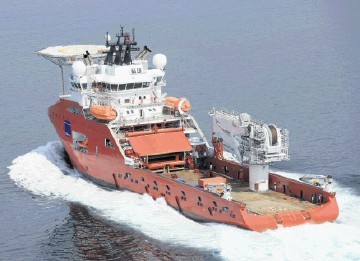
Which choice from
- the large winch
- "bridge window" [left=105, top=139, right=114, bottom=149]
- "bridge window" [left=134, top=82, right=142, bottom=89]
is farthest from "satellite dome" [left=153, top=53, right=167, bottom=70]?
the large winch

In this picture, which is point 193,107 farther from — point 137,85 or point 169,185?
point 169,185

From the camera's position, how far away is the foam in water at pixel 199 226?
127 feet

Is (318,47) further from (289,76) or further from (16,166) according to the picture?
(16,166)

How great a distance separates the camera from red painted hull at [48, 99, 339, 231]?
41.1 metres

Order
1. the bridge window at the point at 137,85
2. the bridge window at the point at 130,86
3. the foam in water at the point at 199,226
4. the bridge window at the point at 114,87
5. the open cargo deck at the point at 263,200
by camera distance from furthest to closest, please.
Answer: the bridge window at the point at 137,85 → the bridge window at the point at 130,86 → the bridge window at the point at 114,87 → the open cargo deck at the point at 263,200 → the foam in water at the point at 199,226

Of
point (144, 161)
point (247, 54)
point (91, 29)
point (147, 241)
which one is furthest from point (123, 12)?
point (147, 241)

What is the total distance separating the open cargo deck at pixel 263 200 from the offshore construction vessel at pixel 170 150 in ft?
0.18

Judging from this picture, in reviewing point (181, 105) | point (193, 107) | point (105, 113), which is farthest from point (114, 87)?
point (193, 107)

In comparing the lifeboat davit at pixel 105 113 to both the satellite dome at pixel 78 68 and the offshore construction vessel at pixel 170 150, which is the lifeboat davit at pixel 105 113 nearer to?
the offshore construction vessel at pixel 170 150

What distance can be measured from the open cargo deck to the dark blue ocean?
6.03ft

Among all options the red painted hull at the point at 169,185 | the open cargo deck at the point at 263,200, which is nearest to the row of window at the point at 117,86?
the red painted hull at the point at 169,185

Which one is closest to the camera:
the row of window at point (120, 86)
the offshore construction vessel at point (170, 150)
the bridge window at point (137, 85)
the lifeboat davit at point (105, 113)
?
the offshore construction vessel at point (170, 150)

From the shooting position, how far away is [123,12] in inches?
4946

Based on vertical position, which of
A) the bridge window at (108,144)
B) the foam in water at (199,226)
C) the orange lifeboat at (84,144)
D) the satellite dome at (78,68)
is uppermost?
the satellite dome at (78,68)
